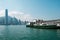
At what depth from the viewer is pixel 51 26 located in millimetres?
64938

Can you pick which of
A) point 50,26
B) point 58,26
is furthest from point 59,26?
point 50,26

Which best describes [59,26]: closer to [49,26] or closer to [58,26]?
[58,26]

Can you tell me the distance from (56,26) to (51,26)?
2513mm

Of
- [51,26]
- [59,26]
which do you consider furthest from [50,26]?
[59,26]

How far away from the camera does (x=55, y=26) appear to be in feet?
209

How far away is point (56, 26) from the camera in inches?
2510

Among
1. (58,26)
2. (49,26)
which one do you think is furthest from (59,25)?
(49,26)

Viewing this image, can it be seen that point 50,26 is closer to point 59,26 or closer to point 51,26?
point 51,26

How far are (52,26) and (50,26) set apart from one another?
47.7 inches

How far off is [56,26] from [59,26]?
1658mm

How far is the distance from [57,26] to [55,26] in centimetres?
99

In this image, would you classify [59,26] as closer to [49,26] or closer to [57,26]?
[57,26]

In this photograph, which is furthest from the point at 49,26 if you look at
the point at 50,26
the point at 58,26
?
the point at 58,26

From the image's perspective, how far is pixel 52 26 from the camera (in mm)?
64500
